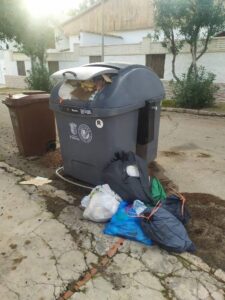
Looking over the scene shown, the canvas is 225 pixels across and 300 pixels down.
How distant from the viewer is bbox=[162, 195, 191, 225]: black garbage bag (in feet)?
8.79

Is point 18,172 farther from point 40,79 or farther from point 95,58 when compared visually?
point 95,58

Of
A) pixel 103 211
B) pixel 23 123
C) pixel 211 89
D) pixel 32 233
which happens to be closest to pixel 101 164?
pixel 103 211

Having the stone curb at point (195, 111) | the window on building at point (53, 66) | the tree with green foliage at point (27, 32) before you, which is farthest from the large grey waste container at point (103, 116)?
the window on building at point (53, 66)

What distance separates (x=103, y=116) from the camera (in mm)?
2936

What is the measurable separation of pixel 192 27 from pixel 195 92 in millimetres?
2156

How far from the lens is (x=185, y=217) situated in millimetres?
2703

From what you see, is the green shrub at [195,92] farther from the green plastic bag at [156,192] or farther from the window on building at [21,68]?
the window on building at [21,68]

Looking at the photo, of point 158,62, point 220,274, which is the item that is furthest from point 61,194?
point 158,62

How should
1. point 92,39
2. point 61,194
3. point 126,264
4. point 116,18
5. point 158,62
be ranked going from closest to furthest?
point 126,264 → point 61,194 → point 158,62 → point 92,39 → point 116,18

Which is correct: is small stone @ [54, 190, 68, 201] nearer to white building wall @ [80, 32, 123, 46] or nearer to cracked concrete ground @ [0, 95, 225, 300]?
cracked concrete ground @ [0, 95, 225, 300]

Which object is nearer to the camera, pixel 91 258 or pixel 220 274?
pixel 220 274

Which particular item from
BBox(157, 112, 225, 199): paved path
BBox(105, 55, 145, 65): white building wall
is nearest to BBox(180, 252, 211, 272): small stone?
BBox(157, 112, 225, 199): paved path

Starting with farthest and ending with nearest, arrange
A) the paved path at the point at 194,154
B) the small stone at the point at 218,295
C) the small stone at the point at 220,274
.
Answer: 1. the paved path at the point at 194,154
2. the small stone at the point at 220,274
3. the small stone at the point at 218,295

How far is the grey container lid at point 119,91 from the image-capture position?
116 inches
